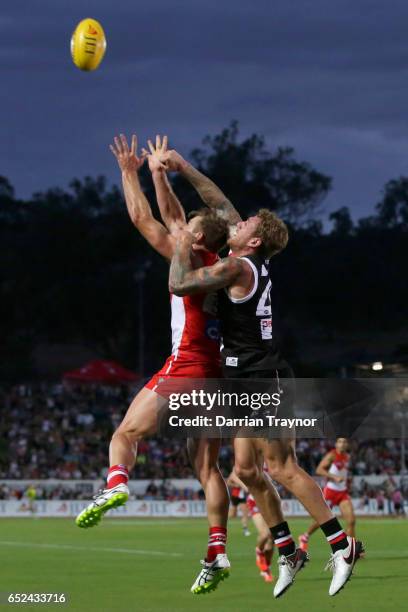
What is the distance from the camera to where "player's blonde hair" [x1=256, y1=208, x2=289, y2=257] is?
444 inches

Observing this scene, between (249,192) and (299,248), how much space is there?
5.31 meters

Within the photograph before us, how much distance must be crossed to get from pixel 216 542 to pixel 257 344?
6.06ft

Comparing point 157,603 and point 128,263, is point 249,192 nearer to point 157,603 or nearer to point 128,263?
point 128,263

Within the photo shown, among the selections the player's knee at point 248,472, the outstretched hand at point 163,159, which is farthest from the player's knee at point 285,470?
the outstretched hand at point 163,159

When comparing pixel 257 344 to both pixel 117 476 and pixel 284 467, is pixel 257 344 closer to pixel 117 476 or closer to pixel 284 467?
pixel 284 467

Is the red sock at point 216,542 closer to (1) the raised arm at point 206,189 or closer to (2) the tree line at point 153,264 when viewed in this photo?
(1) the raised arm at point 206,189

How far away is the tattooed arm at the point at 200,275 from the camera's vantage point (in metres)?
10.9

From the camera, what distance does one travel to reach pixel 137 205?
11.8 metres

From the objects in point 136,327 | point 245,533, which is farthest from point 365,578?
point 136,327

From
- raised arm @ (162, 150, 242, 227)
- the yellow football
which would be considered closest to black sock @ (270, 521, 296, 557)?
raised arm @ (162, 150, 242, 227)

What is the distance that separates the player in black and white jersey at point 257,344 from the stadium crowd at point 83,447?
3686 centimetres

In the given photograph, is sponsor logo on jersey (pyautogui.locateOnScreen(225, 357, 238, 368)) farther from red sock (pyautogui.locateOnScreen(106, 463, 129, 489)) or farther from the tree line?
the tree line

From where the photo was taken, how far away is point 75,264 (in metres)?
88.4

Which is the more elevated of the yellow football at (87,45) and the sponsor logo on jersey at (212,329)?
the yellow football at (87,45)
